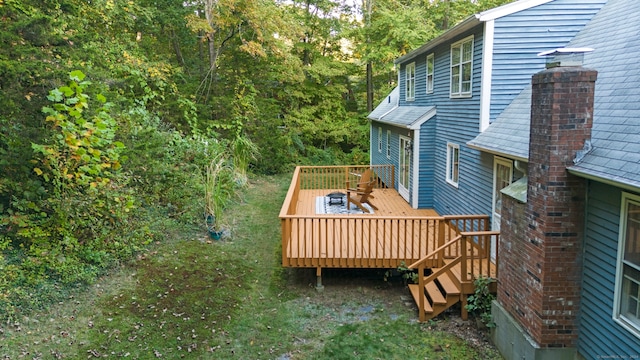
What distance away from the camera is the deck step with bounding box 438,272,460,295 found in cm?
670

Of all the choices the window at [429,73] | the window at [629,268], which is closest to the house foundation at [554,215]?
the window at [629,268]

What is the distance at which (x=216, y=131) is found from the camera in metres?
18.2

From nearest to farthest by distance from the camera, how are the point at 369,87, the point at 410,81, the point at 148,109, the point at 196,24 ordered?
the point at 410,81, the point at 196,24, the point at 148,109, the point at 369,87

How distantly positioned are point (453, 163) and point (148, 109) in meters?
11.4

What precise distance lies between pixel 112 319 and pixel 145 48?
15.3 metres

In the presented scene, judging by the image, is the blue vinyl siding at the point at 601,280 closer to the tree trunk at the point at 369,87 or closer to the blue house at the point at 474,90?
the blue house at the point at 474,90

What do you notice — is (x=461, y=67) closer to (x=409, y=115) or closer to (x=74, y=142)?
(x=409, y=115)

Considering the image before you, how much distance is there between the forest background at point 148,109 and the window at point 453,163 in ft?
20.8

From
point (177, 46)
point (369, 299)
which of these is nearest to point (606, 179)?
point (369, 299)

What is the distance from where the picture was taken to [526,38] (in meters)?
8.32

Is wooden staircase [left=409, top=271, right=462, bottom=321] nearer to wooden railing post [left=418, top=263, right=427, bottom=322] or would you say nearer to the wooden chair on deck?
wooden railing post [left=418, top=263, right=427, bottom=322]

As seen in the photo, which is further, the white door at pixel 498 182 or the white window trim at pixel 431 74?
the white window trim at pixel 431 74

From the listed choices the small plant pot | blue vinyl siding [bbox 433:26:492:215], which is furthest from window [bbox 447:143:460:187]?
the small plant pot

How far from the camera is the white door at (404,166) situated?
13148mm
